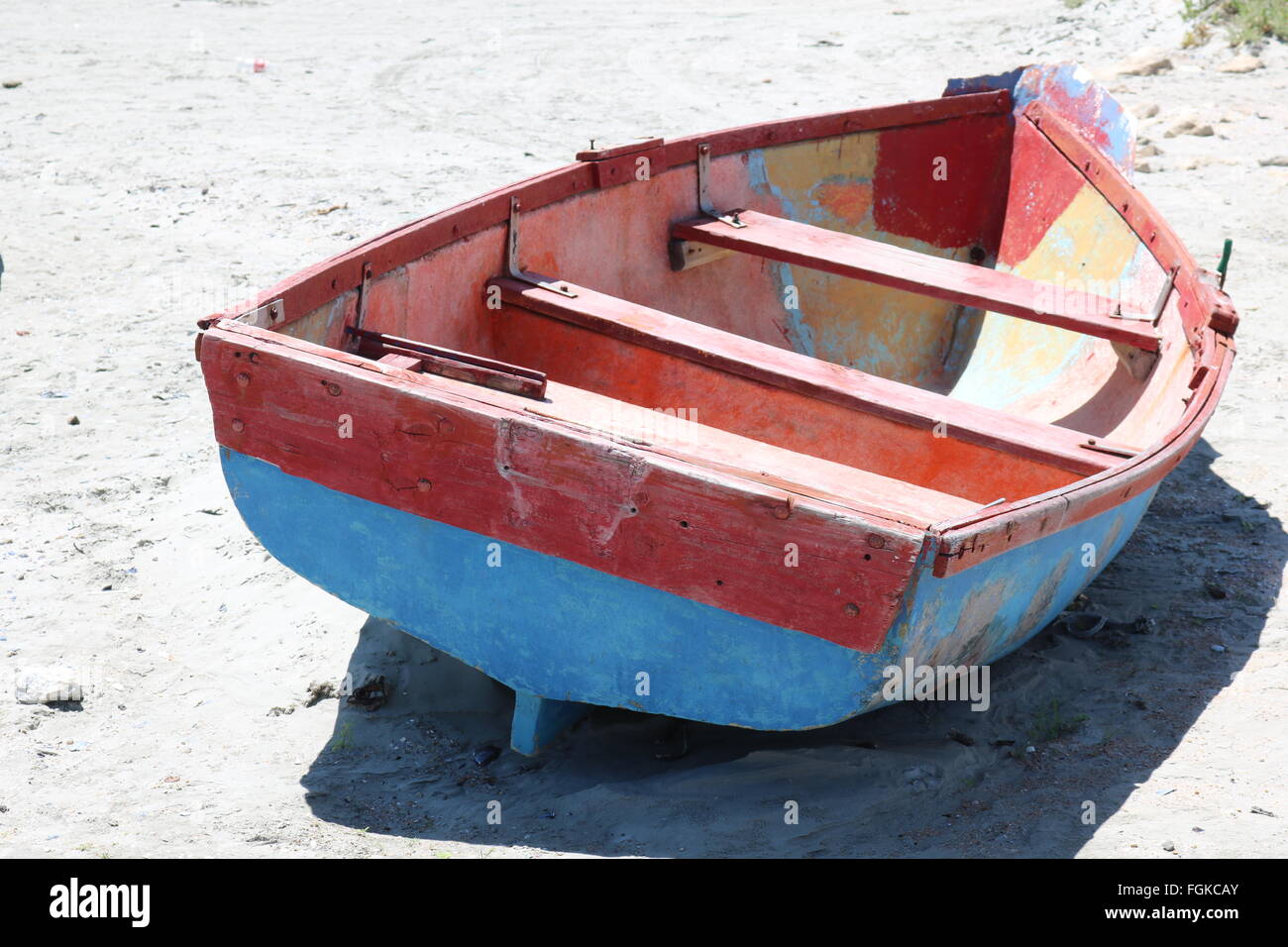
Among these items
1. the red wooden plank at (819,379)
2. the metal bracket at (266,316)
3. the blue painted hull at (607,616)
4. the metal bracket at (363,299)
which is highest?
the metal bracket at (266,316)

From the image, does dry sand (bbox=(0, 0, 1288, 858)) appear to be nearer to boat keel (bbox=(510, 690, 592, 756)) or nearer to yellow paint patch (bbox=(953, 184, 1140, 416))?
boat keel (bbox=(510, 690, 592, 756))

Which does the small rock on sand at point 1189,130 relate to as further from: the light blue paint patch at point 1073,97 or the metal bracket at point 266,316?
the metal bracket at point 266,316

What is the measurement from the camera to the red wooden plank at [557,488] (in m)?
2.65

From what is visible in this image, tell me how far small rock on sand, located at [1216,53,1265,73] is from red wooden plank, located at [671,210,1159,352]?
6151 mm

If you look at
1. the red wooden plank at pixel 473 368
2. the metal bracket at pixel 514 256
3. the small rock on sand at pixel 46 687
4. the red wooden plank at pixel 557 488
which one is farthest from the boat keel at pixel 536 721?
the metal bracket at pixel 514 256

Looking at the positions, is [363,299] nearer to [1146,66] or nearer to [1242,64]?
[1146,66]

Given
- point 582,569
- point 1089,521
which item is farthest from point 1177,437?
point 582,569

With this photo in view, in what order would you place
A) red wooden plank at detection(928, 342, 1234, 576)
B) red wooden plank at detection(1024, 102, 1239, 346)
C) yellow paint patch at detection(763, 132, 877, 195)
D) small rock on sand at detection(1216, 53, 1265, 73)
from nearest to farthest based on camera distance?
red wooden plank at detection(928, 342, 1234, 576)
red wooden plank at detection(1024, 102, 1239, 346)
yellow paint patch at detection(763, 132, 877, 195)
small rock on sand at detection(1216, 53, 1265, 73)

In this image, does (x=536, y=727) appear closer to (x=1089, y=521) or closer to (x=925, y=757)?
(x=925, y=757)

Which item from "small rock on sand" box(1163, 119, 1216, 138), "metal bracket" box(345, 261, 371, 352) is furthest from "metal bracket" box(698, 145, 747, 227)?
"small rock on sand" box(1163, 119, 1216, 138)

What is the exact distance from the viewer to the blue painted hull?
2.79m

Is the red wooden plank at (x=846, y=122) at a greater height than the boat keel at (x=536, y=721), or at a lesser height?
greater

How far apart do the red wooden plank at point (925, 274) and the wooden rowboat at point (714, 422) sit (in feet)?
0.05

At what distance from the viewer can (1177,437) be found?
339cm
